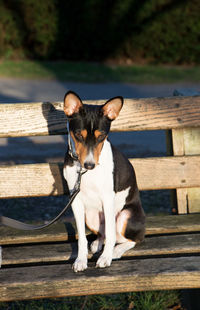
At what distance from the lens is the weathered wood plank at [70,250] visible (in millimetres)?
3107

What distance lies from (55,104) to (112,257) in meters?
1.32

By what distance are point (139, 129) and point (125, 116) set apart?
155 millimetres

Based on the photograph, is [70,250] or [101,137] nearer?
[101,137]

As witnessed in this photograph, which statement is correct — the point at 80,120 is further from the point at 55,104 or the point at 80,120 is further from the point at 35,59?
the point at 35,59

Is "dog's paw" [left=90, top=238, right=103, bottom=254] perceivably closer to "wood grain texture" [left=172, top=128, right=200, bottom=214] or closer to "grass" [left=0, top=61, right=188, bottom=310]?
"wood grain texture" [left=172, top=128, right=200, bottom=214]

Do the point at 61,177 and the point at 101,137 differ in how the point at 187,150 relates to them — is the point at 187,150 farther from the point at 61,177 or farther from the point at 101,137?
the point at 101,137

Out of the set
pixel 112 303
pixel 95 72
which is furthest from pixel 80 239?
pixel 95 72

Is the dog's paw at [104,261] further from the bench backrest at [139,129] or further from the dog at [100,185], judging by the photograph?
the bench backrest at [139,129]

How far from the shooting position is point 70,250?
326 cm

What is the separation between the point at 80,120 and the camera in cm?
297

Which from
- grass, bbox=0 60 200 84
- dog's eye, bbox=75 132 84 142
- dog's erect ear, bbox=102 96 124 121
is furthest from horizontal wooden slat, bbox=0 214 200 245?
grass, bbox=0 60 200 84

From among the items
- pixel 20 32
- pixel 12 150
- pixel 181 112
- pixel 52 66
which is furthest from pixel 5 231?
pixel 20 32

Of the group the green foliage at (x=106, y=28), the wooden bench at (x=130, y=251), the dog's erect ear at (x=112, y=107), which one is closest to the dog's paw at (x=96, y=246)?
the wooden bench at (x=130, y=251)

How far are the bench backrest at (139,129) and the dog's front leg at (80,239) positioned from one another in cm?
58
